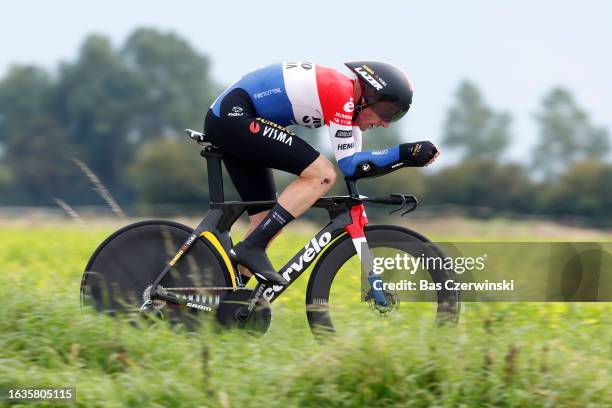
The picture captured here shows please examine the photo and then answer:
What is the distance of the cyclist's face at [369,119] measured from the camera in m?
6.47

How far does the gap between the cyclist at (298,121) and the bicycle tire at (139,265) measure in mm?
336

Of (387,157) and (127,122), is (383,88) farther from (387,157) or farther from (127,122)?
(127,122)

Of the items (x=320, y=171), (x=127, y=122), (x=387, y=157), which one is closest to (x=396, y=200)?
(x=387, y=157)

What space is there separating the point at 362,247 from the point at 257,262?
69cm

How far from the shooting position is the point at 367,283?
6477 mm

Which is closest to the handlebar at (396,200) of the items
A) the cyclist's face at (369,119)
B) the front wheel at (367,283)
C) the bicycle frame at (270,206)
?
the bicycle frame at (270,206)

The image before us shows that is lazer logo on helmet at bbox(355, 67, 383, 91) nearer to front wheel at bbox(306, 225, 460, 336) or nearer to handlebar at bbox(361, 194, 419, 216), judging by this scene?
handlebar at bbox(361, 194, 419, 216)

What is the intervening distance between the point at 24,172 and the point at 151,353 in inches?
3329

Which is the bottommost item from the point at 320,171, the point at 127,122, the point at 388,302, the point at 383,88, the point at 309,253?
the point at 388,302

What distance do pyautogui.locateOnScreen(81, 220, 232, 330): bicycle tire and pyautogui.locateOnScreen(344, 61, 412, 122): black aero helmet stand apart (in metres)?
1.45

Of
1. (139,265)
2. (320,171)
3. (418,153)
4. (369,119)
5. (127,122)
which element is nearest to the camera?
(418,153)

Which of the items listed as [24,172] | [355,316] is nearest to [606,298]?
[355,316]

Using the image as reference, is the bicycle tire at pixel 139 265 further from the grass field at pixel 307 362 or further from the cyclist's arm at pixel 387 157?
the cyclist's arm at pixel 387 157

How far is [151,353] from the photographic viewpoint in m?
5.59
